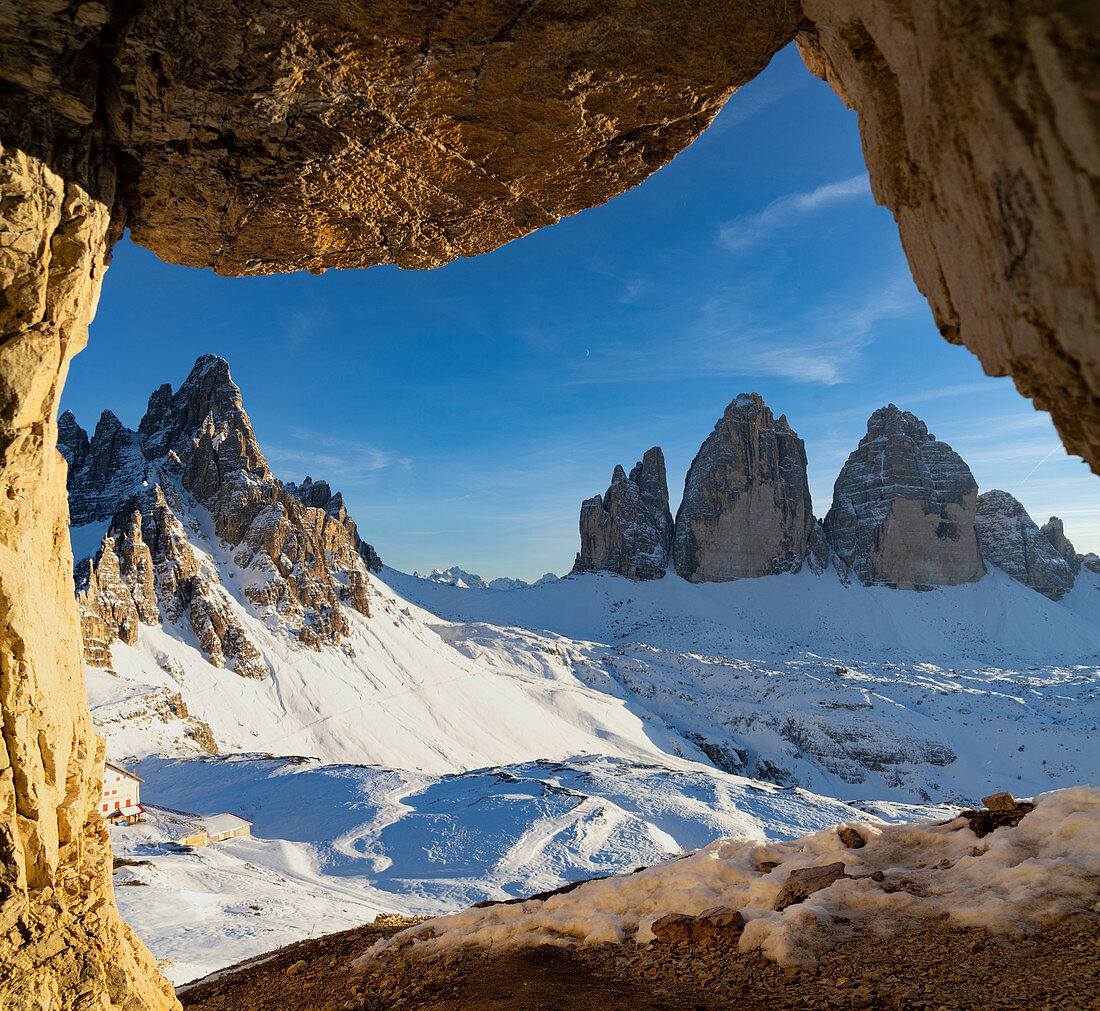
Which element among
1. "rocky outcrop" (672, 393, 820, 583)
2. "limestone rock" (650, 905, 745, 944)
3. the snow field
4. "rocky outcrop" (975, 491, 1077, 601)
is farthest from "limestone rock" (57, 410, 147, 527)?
"rocky outcrop" (975, 491, 1077, 601)

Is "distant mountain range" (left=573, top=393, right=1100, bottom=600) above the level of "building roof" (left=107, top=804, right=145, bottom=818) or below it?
above

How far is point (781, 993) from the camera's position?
427cm

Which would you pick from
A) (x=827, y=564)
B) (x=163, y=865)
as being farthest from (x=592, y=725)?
(x=827, y=564)

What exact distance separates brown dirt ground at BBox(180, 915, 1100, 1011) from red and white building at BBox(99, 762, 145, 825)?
2055 cm

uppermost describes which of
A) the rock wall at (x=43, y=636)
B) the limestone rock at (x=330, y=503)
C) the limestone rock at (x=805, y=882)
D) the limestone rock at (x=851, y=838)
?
the limestone rock at (x=330, y=503)

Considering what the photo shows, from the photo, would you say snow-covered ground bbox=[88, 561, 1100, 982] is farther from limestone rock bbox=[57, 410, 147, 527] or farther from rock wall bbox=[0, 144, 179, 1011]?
limestone rock bbox=[57, 410, 147, 527]

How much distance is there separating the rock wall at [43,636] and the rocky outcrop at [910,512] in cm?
12888

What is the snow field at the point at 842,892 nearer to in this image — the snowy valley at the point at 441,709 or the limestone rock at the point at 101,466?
the snowy valley at the point at 441,709

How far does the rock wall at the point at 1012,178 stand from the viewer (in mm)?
2016

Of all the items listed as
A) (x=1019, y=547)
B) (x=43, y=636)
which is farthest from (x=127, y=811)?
(x=1019, y=547)

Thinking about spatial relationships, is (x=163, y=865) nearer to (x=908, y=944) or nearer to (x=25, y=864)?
(x=25, y=864)

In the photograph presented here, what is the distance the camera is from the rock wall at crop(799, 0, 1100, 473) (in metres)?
2.02

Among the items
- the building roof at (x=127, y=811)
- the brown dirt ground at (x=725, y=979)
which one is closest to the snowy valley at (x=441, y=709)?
the building roof at (x=127, y=811)

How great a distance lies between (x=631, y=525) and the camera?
12688 centimetres
